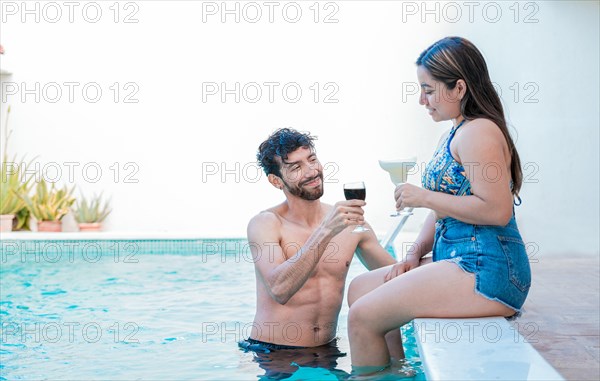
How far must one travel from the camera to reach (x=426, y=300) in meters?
2.94

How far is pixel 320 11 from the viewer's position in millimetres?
12062

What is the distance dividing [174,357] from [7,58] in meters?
9.35

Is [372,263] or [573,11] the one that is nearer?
[372,263]

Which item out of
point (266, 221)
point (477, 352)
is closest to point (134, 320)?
point (266, 221)

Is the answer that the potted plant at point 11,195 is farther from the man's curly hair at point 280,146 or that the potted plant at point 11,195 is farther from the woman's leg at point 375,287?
the woman's leg at point 375,287

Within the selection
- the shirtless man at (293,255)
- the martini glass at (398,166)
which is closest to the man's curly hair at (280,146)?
the shirtless man at (293,255)

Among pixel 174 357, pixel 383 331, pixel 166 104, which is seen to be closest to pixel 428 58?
pixel 383 331

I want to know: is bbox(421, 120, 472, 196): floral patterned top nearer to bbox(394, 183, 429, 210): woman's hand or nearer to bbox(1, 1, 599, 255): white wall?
bbox(394, 183, 429, 210): woman's hand

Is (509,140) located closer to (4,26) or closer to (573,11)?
(573,11)

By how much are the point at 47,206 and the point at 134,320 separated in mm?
6453

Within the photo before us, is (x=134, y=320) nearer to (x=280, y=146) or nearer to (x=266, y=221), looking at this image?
(x=266, y=221)

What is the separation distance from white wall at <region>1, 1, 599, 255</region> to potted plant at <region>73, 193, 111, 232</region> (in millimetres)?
181

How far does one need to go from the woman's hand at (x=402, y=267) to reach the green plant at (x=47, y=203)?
9.25 meters

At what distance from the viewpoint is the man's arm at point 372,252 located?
13.3 feet
